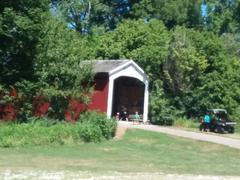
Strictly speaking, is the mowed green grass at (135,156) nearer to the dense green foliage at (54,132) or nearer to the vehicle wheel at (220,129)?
the dense green foliage at (54,132)

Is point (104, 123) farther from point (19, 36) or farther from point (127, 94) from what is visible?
point (127, 94)

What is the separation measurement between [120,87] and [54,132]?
21138mm

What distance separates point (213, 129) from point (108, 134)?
13.0 m

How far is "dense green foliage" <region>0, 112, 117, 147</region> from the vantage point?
1099 inches

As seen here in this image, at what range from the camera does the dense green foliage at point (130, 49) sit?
32.2 m

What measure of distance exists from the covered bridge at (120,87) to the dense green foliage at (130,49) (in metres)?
1.24

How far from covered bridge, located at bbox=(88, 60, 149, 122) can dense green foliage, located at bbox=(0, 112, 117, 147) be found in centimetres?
858

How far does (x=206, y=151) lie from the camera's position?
3128 cm

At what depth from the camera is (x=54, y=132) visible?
2909 cm

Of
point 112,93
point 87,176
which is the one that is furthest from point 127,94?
point 87,176

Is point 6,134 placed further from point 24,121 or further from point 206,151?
point 206,151

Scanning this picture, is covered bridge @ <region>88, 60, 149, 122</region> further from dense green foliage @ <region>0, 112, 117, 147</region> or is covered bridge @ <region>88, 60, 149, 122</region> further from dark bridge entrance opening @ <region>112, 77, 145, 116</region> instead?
dense green foliage @ <region>0, 112, 117, 147</region>

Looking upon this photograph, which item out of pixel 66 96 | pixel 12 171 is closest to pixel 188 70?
pixel 66 96

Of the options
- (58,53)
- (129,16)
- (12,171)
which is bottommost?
(12,171)
